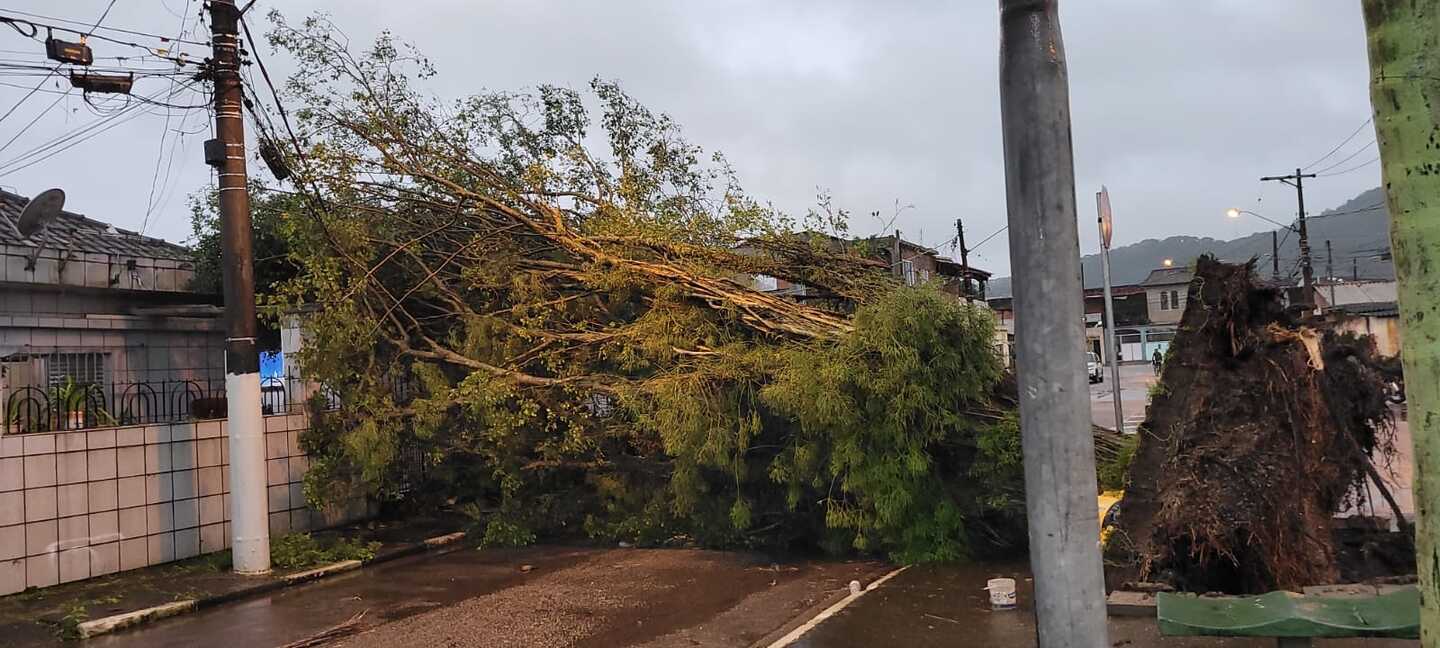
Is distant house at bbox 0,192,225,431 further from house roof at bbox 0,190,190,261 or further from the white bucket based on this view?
the white bucket

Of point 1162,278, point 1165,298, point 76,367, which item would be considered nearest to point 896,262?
point 76,367

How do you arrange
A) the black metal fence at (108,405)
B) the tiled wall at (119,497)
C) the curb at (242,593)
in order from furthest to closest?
the black metal fence at (108,405)
the tiled wall at (119,497)
the curb at (242,593)

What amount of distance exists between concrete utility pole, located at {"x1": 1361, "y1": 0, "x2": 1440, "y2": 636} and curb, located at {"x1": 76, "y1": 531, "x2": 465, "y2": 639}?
27.0 ft

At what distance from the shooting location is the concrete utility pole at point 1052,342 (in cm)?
281

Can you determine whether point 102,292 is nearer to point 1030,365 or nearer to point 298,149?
point 298,149

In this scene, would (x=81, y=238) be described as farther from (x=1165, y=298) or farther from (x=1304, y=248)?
(x=1165, y=298)

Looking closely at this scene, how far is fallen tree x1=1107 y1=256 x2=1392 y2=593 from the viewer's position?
6.18 m

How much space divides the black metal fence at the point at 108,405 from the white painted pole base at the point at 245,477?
1.16 metres

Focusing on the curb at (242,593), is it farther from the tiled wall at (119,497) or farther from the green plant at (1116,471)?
the green plant at (1116,471)

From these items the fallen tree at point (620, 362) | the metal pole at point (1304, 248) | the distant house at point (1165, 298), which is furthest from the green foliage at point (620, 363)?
the distant house at point (1165, 298)

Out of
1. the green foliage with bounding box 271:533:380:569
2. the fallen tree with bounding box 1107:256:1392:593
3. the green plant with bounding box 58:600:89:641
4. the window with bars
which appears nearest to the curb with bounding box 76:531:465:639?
the green plant with bounding box 58:600:89:641

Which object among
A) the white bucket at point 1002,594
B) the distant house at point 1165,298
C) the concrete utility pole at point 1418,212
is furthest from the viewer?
the distant house at point 1165,298

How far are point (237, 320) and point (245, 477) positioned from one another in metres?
1.48

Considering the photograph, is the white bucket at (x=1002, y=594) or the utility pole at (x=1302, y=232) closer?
the white bucket at (x=1002, y=594)
